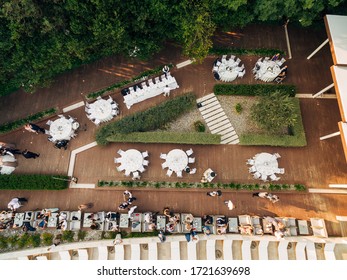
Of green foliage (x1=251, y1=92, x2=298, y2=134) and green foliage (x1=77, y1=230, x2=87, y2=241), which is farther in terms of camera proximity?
green foliage (x1=251, y1=92, x2=298, y2=134)

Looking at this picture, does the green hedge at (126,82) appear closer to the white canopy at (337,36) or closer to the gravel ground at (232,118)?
the gravel ground at (232,118)

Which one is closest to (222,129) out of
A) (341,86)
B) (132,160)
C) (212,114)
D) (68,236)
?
(212,114)

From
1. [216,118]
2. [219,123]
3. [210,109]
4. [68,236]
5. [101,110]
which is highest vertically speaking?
[210,109]

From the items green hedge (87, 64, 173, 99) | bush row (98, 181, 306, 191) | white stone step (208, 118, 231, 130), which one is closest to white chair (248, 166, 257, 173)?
bush row (98, 181, 306, 191)

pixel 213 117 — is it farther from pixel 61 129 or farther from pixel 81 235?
pixel 81 235

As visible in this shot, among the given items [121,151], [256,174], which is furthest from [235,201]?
[121,151]

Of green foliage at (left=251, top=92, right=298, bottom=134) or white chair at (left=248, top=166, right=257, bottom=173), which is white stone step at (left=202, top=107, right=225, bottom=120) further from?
white chair at (left=248, top=166, right=257, bottom=173)

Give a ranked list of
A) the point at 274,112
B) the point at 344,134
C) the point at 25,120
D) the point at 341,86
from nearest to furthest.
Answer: the point at 344,134, the point at 341,86, the point at 274,112, the point at 25,120

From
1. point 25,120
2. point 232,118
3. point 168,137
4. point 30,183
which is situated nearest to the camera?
point 30,183
